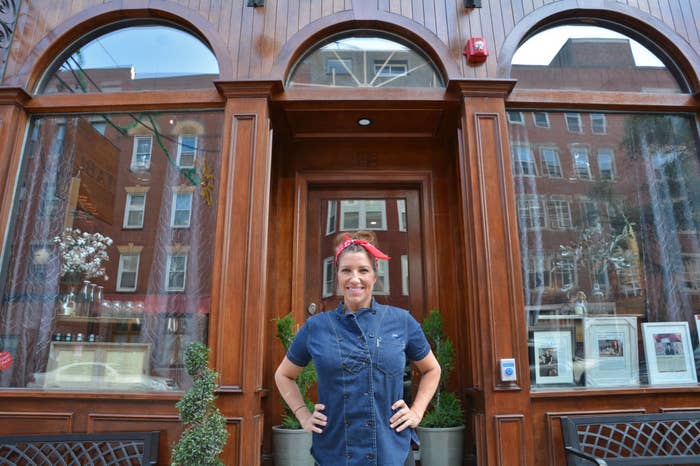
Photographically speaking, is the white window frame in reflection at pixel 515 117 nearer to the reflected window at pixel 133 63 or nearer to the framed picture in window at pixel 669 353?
the framed picture in window at pixel 669 353

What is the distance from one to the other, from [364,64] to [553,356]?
2776mm

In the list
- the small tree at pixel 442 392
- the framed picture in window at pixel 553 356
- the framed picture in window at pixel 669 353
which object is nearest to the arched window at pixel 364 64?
the small tree at pixel 442 392

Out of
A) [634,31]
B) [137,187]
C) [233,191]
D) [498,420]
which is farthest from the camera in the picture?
[634,31]

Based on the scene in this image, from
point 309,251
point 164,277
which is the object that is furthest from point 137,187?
point 309,251

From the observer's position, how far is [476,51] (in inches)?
146

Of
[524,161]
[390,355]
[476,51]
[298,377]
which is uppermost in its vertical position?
[476,51]

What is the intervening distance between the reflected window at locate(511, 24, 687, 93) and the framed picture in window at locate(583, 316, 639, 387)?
195cm

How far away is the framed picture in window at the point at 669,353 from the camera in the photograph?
346 centimetres

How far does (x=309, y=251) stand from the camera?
14.0 feet

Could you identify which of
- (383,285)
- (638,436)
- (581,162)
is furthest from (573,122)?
(638,436)

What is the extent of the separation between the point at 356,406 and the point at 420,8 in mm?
3472

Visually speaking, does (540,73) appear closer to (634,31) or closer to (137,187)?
(634,31)

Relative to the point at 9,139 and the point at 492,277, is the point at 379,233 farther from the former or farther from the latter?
the point at 9,139

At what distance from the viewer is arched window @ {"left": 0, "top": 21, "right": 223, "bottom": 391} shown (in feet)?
11.5
